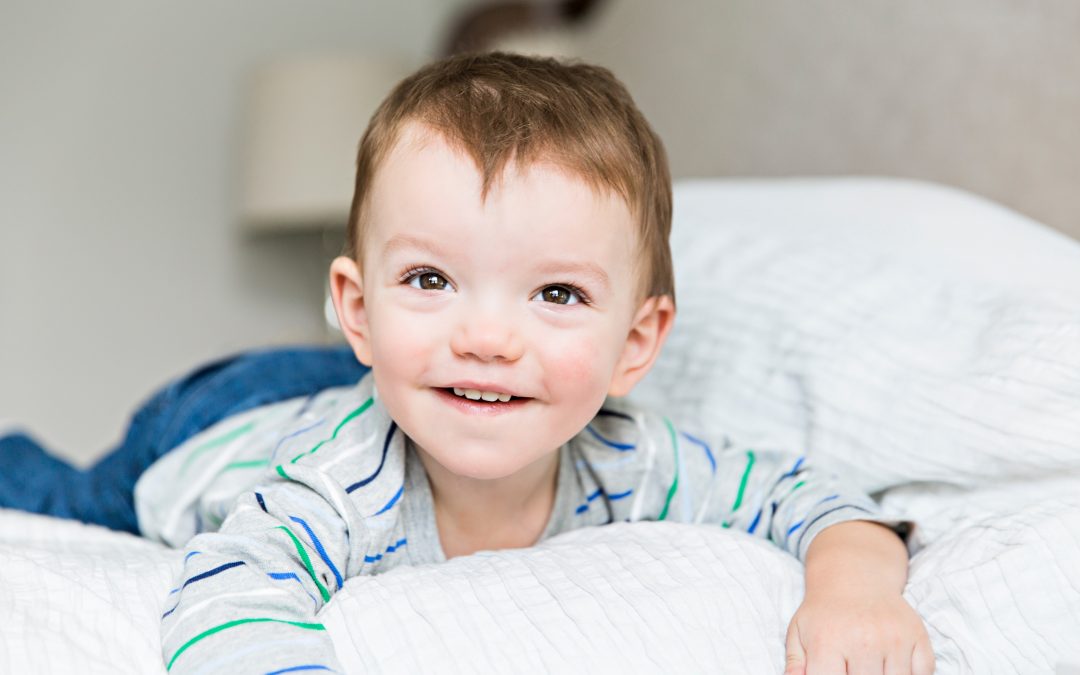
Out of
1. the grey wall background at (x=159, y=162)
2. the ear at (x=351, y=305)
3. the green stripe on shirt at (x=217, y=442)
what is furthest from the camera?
the grey wall background at (x=159, y=162)

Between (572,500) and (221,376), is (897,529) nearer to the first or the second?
(572,500)

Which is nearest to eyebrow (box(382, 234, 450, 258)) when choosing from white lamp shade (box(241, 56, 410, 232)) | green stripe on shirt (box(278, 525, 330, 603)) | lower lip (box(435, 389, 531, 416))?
lower lip (box(435, 389, 531, 416))

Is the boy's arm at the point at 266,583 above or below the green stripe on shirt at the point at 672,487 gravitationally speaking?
above

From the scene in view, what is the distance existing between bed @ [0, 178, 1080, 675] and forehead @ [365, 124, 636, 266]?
0.71 feet

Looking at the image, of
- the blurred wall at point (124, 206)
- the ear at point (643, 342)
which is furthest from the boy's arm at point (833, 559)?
the blurred wall at point (124, 206)

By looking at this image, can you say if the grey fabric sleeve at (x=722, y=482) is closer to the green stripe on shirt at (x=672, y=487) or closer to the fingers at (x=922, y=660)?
the green stripe on shirt at (x=672, y=487)

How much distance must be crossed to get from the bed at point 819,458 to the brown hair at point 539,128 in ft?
0.53

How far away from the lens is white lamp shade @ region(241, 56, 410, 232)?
8.07ft

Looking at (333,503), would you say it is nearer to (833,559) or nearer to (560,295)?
(560,295)

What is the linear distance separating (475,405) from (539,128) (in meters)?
0.21

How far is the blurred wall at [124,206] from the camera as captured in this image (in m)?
2.58

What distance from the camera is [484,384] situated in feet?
2.35

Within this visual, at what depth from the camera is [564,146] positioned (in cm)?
74

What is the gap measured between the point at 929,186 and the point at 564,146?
48 cm
